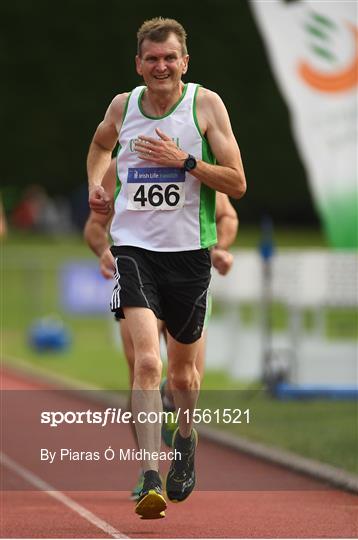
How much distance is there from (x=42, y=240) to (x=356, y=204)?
3113cm

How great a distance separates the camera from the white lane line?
7.23 metres

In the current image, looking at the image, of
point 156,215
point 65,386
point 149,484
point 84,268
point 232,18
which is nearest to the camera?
point 149,484

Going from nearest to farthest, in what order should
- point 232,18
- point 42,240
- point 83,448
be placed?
point 83,448 < point 42,240 < point 232,18

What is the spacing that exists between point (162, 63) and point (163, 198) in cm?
61

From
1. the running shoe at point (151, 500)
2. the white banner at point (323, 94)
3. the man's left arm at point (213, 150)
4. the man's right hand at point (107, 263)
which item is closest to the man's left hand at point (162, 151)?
the man's left arm at point (213, 150)

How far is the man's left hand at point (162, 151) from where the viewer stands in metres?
6.72

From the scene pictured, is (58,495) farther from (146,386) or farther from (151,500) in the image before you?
(151,500)

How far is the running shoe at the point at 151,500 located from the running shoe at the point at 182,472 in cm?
53

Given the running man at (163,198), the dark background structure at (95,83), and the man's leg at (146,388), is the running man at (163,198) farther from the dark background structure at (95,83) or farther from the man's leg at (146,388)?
the dark background structure at (95,83)

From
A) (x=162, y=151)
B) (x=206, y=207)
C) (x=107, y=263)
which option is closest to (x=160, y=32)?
(x=162, y=151)

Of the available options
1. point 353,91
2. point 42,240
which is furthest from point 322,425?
point 42,240

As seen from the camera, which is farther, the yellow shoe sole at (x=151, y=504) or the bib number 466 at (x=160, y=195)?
the bib number 466 at (x=160, y=195)

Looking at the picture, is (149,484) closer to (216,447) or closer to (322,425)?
(216,447)

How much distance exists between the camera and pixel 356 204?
1366 centimetres
